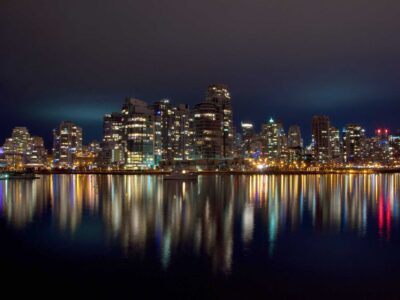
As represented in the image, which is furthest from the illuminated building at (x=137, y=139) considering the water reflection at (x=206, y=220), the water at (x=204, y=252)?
the water at (x=204, y=252)

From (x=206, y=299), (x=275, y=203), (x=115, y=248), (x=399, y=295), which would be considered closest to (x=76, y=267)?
(x=115, y=248)

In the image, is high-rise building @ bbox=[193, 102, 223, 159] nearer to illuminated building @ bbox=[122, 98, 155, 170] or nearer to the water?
illuminated building @ bbox=[122, 98, 155, 170]

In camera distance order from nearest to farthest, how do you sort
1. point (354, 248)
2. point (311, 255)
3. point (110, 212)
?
1. point (311, 255)
2. point (354, 248)
3. point (110, 212)

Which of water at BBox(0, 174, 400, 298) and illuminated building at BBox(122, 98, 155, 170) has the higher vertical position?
illuminated building at BBox(122, 98, 155, 170)

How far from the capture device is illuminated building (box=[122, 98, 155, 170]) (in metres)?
171

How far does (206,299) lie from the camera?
12.2 meters

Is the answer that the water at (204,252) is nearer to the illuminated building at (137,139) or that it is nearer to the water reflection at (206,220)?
the water reflection at (206,220)

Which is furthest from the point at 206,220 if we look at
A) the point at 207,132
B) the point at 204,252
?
the point at 207,132

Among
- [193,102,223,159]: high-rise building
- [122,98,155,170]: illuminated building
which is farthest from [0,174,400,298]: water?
[193,102,223,159]: high-rise building

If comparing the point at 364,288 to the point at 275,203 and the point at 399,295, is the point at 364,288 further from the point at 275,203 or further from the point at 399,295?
the point at 275,203

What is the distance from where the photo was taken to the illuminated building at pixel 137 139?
562 ft

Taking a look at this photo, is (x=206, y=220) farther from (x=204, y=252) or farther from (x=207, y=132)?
(x=207, y=132)

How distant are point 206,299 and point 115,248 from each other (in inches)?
309

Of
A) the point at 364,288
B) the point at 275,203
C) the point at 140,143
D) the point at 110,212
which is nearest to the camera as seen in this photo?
the point at 364,288
